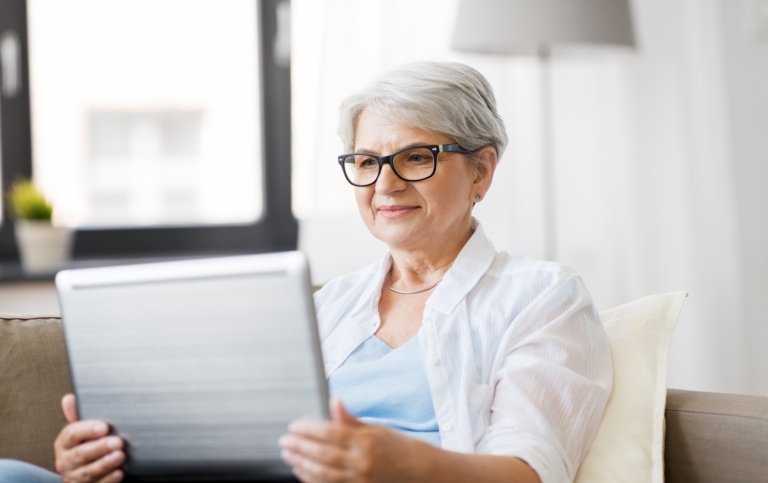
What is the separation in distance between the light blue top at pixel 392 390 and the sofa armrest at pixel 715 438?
37 cm

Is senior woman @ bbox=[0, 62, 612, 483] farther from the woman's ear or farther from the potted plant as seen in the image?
the potted plant

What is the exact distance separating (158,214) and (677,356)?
A: 1.69 m

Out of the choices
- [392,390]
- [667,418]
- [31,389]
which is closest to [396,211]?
[392,390]

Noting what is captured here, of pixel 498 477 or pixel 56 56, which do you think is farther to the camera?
pixel 56 56

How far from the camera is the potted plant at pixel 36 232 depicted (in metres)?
2.53

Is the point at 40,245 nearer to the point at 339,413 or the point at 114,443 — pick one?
the point at 114,443

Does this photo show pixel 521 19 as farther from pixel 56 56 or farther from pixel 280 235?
pixel 56 56

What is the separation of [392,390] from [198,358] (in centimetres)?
42

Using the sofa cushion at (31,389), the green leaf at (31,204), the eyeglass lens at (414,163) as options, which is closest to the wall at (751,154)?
the eyeglass lens at (414,163)

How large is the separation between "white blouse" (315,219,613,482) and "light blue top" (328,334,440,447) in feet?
0.10

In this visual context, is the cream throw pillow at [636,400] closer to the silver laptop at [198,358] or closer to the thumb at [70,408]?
the silver laptop at [198,358]

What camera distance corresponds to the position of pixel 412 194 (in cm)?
141

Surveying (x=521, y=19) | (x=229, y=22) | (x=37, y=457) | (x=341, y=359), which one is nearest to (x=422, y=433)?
(x=341, y=359)

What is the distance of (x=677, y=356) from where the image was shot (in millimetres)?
2586
